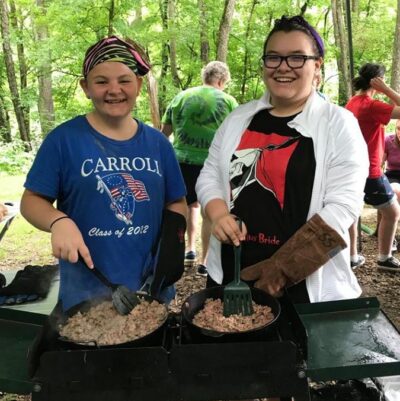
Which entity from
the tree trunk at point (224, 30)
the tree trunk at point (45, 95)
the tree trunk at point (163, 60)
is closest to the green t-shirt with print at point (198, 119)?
the tree trunk at point (224, 30)

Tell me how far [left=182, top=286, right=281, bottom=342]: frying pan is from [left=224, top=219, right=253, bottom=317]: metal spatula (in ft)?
0.29

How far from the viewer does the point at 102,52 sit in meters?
1.58

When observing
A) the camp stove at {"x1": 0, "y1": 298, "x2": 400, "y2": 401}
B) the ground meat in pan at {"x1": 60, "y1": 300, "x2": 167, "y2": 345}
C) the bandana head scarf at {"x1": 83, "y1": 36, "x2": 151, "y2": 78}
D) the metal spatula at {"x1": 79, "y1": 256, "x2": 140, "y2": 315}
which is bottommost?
the camp stove at {"x1": 0, "y1": 298, "x2": 400, "y2": 401}

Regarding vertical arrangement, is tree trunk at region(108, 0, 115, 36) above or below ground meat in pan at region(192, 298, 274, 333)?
above

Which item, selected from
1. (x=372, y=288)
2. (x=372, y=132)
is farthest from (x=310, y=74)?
(x=372, y=288)

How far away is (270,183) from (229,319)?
56 centimetres

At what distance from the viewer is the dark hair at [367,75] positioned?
426 centimetres

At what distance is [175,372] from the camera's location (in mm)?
1224

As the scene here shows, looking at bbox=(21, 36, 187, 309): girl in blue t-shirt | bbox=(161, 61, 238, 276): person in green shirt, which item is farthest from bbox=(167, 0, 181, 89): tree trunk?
bbox=(21, 36, 187, 309): girl in blue t-shirt

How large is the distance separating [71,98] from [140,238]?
653 inches

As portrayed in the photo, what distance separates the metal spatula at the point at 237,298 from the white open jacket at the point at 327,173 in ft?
1.03

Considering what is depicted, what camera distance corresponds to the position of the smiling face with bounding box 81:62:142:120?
1.58 meters

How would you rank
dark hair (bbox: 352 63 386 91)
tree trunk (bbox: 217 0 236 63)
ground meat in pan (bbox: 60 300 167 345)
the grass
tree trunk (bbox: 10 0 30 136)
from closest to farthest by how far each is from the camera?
ground meat in pan (bbox: 60 300 167 345)
dark hair (bbox: 352 63 386 91)
the grass
tree trunk (bbox: 217 0 236 63)
tree trunk (bbox: 10 0 30 136)

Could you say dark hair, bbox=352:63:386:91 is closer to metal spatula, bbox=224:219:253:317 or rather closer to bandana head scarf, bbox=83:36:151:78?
bandana head scarf, bbox=83:36:151:78
